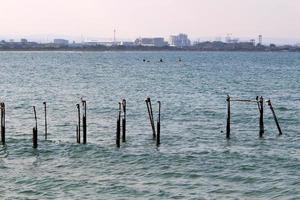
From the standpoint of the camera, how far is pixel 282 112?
6309 cm

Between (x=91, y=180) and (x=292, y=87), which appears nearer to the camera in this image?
(x=91, y=180)

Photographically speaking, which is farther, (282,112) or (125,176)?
(282,112)

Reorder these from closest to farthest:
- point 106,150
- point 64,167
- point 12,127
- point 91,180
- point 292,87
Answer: point 91,180, point 64,167, point 106,150, point 12,127, point 292,87

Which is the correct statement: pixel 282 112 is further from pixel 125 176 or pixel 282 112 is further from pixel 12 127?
pixel 125 176

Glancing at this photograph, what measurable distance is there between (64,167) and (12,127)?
1667 cm

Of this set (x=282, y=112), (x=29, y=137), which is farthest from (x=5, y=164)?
(x=282, y=112)

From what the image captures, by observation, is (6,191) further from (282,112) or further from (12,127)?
(282,112)

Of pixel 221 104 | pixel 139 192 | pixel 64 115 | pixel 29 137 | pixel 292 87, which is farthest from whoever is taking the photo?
pixel 292 87

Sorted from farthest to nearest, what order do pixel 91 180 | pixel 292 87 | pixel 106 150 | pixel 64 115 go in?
pixel 292 87
pixel 64 115
pixel 106 150
pixel 91 180

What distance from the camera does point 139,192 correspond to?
104 feet

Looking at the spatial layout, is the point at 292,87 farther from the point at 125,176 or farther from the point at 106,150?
the point at 125,176

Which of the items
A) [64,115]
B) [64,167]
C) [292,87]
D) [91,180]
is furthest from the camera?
[292,87]

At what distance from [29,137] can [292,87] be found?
6192 cm

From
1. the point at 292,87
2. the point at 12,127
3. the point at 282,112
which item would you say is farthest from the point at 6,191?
the point at 292,87
